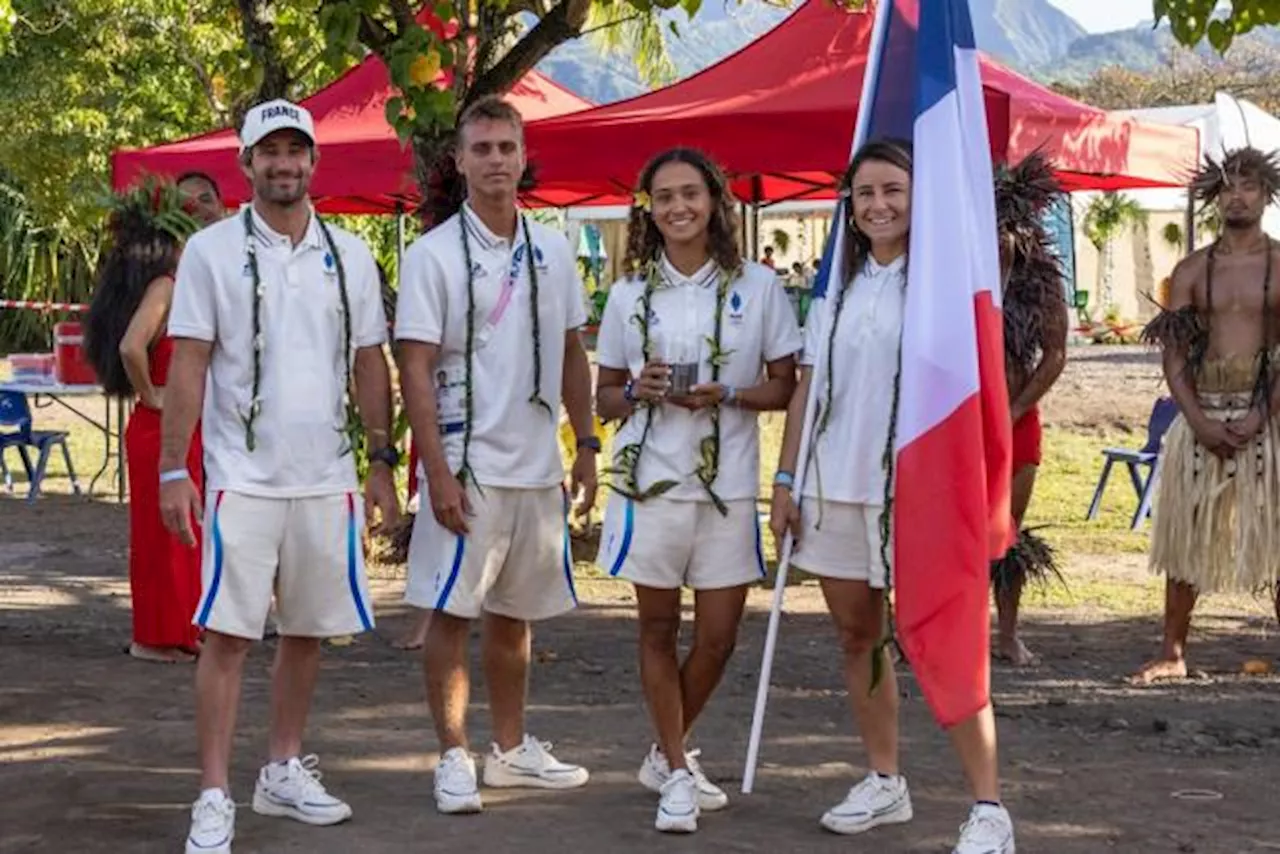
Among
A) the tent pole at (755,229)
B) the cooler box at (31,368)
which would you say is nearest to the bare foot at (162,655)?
the tent pole at (755,229)

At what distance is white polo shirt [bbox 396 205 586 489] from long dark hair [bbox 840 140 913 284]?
2.95ft

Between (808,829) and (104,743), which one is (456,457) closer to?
(808,829)

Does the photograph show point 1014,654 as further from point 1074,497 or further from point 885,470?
point 1074,497

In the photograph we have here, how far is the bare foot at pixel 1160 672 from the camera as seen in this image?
27.6ft

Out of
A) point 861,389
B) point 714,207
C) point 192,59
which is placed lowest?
point 861,389

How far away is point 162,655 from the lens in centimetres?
882

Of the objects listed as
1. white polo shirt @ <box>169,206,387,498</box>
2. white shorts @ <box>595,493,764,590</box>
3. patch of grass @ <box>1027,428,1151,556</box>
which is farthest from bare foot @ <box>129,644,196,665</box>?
patch of grass @ <box>1027,428,1151,556</box>

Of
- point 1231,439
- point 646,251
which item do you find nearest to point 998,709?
point 1231,439

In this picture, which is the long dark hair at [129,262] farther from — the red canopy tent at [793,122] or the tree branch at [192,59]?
the tree branch at [192,59]

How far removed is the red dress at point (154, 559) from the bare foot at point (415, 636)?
3.02 ft

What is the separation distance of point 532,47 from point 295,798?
565cm

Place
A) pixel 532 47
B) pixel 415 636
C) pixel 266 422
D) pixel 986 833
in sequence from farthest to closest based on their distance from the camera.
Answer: pixel 532 47 < pixel 415 636 < pixel 266 422 < pixel 986 833

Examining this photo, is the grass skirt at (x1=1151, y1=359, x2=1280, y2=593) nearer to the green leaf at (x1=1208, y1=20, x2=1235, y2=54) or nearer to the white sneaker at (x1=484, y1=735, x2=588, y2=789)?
the green leaf at (x1=1208, y1=20, x2=1235, y2=54)

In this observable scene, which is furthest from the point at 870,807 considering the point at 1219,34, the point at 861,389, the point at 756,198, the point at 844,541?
the point at 756,198
